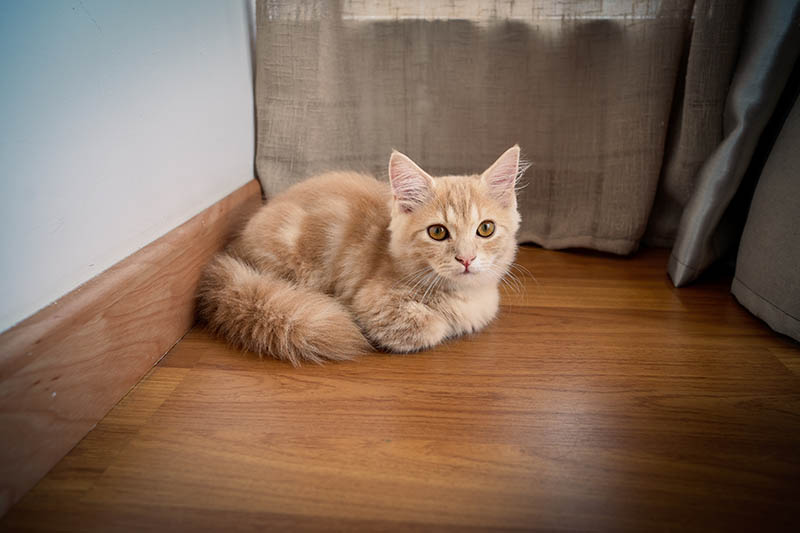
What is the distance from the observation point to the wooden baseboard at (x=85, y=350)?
0.70 metres

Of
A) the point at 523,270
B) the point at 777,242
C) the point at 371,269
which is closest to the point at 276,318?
the point at 371,269

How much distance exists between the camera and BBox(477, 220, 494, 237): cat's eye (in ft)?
3.77

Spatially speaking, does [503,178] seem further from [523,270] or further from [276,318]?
[276,318]

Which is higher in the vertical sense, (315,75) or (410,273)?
(315,75)

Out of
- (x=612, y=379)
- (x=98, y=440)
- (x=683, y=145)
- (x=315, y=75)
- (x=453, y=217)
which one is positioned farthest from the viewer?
(x=315, y=75)

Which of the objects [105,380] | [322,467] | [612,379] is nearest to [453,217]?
[612,379]

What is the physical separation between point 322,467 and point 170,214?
734mm

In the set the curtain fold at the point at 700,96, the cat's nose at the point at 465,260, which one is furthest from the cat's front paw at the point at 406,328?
the curtain fold at the point at 700,96

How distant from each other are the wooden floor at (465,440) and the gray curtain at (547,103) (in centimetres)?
51

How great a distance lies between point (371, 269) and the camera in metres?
1.21

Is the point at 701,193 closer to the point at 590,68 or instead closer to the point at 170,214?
the point at 590,68

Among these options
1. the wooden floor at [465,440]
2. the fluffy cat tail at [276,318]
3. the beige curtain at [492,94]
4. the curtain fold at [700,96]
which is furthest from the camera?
the beige curtain at [492,94]

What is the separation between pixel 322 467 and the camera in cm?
77

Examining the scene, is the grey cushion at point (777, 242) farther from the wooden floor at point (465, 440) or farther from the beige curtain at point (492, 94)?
the beige curtain at point (492, 94)
